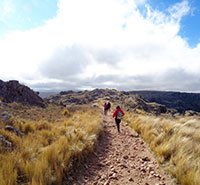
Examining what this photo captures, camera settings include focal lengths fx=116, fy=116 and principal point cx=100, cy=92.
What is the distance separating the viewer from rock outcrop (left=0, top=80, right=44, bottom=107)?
Result: 2377 centimetres

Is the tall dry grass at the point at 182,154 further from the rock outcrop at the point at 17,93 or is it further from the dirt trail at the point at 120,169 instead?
the rock outcrop at the point at 17,93

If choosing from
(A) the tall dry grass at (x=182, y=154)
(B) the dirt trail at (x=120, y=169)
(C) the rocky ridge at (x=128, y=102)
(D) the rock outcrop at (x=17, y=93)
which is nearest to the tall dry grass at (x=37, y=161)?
(B) the dirt trail at (x=120, y=169)

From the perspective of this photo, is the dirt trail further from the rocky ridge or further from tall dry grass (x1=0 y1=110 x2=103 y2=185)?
the rocky ridge

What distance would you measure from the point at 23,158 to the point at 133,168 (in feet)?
12.2

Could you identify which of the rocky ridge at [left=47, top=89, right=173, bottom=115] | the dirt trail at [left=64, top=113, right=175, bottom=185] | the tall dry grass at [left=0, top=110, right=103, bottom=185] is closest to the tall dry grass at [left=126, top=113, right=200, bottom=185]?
the dirt trail at [left=64, top=113, right=175, bottom=185]

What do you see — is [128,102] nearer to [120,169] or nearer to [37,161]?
[120,169]

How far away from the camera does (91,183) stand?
11.5ft

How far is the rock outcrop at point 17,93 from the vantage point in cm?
2377

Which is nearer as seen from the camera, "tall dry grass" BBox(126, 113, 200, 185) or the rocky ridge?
"tall dry grass" BBox(126, 113, 200, 185)

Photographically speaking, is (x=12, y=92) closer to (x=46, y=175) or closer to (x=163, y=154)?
(x=46, y=175)

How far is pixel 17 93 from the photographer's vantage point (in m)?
25.0

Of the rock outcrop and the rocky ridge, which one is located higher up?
the rock outcrop

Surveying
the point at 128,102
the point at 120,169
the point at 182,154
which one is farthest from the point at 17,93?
the point at 128,102

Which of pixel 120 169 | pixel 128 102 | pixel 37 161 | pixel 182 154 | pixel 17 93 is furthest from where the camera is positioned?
pixel 128 102
